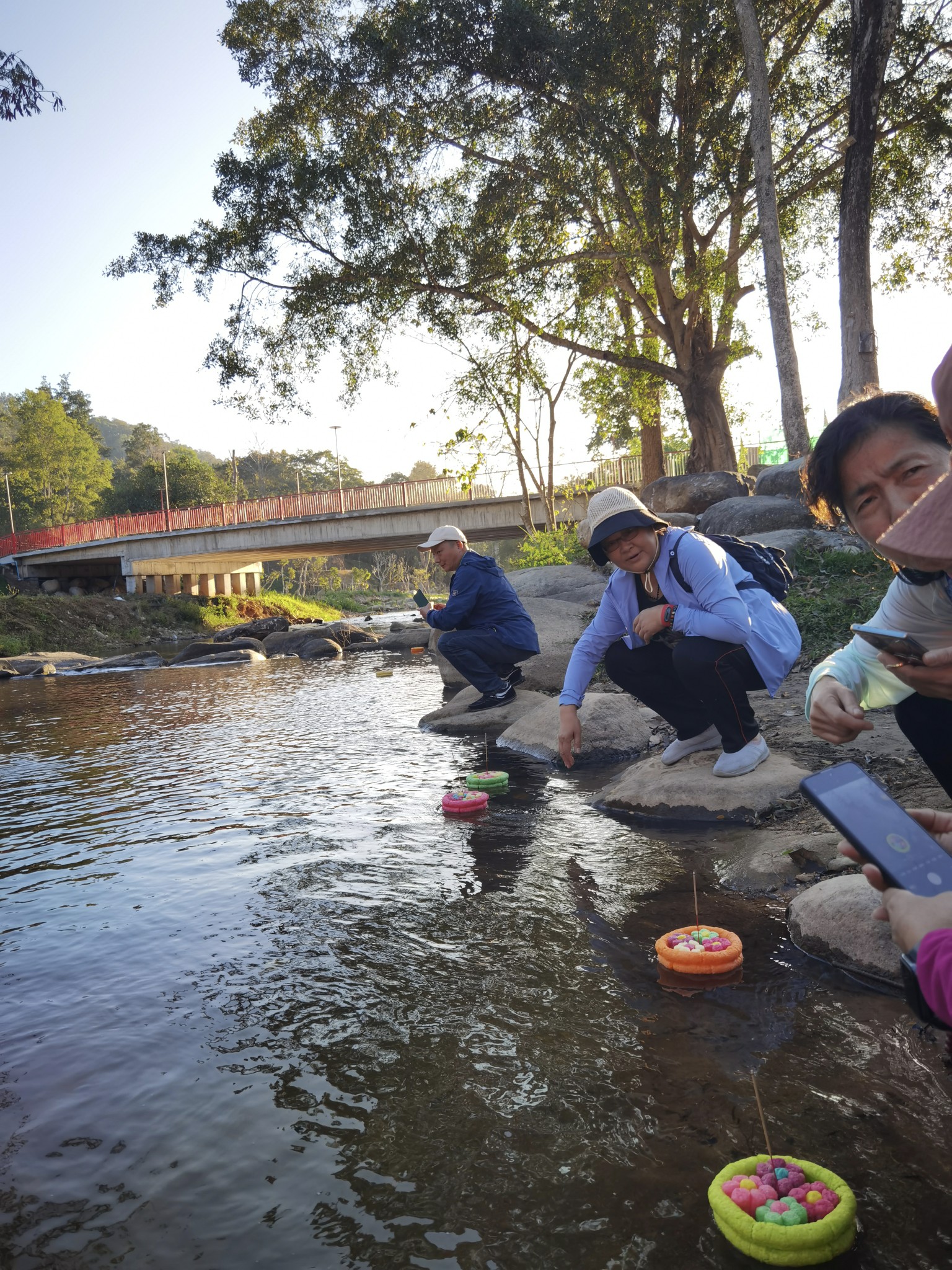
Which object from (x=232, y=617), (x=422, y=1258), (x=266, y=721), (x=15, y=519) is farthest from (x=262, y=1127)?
(x=15, y=519)

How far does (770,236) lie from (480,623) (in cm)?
1091

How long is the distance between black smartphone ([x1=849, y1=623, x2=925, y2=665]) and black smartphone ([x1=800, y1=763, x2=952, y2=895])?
1.09ft

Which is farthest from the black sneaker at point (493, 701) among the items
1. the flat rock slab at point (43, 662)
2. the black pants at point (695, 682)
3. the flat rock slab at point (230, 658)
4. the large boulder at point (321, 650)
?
the flat rock slab at point (43, 662)

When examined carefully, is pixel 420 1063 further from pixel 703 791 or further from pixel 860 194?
pixel 860 194

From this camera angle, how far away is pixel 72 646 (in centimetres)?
3016

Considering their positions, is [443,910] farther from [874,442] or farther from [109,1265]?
[874,442]

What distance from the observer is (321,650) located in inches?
871

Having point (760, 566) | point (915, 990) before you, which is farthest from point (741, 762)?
point (915, 990)

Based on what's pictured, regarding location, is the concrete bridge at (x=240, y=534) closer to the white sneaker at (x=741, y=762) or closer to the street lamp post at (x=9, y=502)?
the street lamp post at (x=9, y=502)

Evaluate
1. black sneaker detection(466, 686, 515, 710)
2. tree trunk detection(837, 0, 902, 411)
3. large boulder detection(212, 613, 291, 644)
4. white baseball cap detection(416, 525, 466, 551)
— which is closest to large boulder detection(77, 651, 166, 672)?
large boulder detection(212, 613, 291, 644)

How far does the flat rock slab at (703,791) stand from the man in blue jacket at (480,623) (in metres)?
3.16

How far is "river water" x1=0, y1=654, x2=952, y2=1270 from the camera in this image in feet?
6.32

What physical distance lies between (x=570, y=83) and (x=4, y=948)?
1794 centimetres

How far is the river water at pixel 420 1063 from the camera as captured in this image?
193 centimetres
